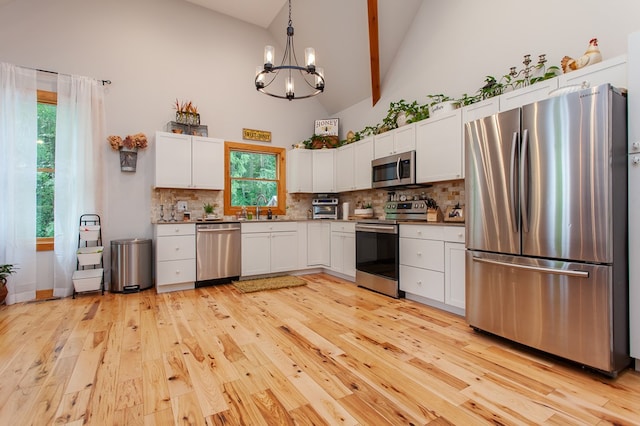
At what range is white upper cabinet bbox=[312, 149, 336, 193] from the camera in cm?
541

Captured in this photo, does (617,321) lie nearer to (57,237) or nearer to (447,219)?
(447,219)

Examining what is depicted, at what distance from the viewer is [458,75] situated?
374cm

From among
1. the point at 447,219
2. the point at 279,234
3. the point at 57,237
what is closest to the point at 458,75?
the point at 447,219

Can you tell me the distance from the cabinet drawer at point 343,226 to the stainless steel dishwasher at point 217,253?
1461 millimetres

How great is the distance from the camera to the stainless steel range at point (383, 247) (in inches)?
145

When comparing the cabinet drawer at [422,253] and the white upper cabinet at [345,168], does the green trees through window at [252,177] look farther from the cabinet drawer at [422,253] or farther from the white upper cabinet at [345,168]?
the cabinet drawer at [422,253]

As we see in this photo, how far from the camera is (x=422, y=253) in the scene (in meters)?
3.40

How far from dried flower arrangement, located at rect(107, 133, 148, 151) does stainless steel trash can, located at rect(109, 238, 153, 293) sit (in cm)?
128

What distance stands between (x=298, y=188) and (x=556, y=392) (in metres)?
4.27

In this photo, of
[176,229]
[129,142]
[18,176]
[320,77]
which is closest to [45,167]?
[18,176]

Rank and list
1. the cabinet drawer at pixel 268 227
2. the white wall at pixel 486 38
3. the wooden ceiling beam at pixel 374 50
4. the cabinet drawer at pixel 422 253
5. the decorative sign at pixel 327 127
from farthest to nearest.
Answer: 1. the decorative sign at pixel 327 127
2. the cabinet drawer at pixel 268 227
3. the wooden ceiling beam at pixel 374 50
4. the cabinet drawer at pixel 422 253
5. the white wall at pixel 486 38

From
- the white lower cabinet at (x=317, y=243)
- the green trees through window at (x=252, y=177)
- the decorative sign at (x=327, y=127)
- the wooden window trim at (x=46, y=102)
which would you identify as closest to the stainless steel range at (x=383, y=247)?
the white lower cabinet at (x=317, y=243)

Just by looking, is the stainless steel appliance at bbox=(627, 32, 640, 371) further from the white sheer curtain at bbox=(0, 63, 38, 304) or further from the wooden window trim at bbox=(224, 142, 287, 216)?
the white sheer curtain at bbox=(0, 63, 38, 304)

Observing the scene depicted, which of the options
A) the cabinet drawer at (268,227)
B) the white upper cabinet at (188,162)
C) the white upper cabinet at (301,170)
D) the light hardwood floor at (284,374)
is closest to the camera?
the light hardwood floor at (284,374)
